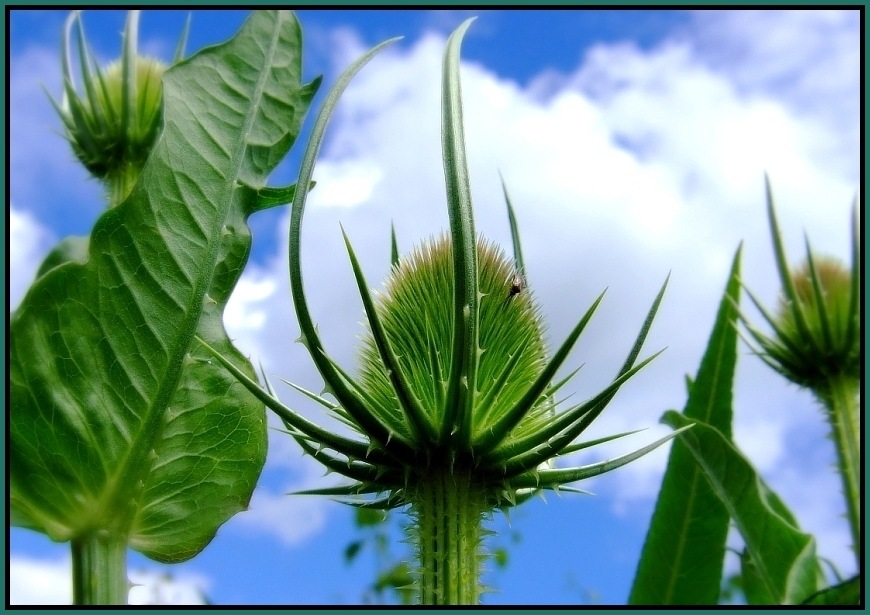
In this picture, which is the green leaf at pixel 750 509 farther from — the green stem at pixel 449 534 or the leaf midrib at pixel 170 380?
the leaf midrib at pixel 170 380

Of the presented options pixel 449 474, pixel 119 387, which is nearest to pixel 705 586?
pixel 449 474

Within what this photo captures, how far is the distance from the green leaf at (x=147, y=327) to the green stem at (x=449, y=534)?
22cm

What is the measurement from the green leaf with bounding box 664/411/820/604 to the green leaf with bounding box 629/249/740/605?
18 centimetres

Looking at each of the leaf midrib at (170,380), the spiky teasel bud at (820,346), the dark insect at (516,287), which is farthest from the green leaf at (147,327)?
the spiky teasel bud at (820,346)

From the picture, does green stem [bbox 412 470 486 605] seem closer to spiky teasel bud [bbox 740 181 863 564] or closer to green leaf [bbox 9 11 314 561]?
green leaf [bbox 9 11 314 561]

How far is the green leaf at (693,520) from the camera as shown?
1.21 m

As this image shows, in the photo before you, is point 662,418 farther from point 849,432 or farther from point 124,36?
point 124,36

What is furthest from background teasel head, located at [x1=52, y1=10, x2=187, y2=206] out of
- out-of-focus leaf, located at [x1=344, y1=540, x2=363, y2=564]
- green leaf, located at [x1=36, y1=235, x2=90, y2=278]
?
out-of-focus leaf, located at [x1=344, y1=540, x2=363, y2=564]

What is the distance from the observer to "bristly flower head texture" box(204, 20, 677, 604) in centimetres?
68

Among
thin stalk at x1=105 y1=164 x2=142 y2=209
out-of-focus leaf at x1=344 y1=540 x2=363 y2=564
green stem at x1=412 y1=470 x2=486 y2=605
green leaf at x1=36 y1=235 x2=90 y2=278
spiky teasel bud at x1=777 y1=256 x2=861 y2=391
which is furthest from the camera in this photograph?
out-of-focus leaf at x1=344 y1=540 x2=363 y2=564

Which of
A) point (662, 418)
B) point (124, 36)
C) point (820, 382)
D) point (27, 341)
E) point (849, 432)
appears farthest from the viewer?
point (820, 382)

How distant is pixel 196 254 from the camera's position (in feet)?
2.46

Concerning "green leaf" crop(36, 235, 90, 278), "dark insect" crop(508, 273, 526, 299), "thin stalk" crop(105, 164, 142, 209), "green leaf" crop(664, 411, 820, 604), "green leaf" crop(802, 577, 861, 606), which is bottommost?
"green leaf" crop(802, 577, 861, 606)

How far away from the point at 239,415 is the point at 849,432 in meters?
1.17
